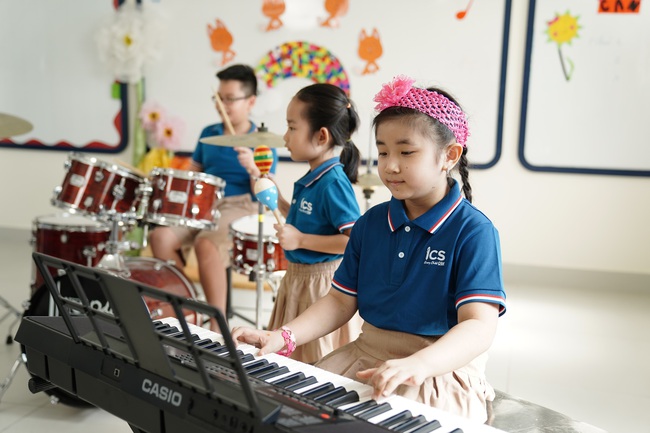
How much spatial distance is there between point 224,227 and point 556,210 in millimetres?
2256

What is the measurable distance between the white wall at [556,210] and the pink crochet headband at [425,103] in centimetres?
303

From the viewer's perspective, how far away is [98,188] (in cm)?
284

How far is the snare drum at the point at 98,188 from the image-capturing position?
9.32 feet

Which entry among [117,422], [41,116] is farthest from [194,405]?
[41,116]

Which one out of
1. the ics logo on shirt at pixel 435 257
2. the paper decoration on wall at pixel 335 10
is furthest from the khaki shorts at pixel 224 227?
the ics logo on shirt at pixel 435 257

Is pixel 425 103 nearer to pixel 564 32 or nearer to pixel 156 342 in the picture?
pixel 156 342

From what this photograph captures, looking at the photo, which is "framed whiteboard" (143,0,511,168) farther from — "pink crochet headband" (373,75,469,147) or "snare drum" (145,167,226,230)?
"pink crochet headband" (373,75,469,147)

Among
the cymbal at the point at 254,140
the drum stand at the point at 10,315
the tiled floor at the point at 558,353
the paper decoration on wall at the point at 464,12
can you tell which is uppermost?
the paper decoration on wall at the point at 464,12

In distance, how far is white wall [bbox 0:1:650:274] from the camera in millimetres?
4301

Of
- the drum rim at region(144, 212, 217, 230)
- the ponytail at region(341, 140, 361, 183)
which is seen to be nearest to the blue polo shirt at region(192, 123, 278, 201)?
the drum rim at region(144, 212, 217, 230)

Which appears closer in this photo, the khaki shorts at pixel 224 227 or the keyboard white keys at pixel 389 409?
the keyboard white keys at pixel 389 409

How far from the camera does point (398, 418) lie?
1044 mm

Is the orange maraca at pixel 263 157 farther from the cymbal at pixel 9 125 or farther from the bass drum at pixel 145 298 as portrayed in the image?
the cymbal at pixel 9 125

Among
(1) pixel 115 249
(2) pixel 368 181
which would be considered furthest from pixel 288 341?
(2) pixel 368 181
